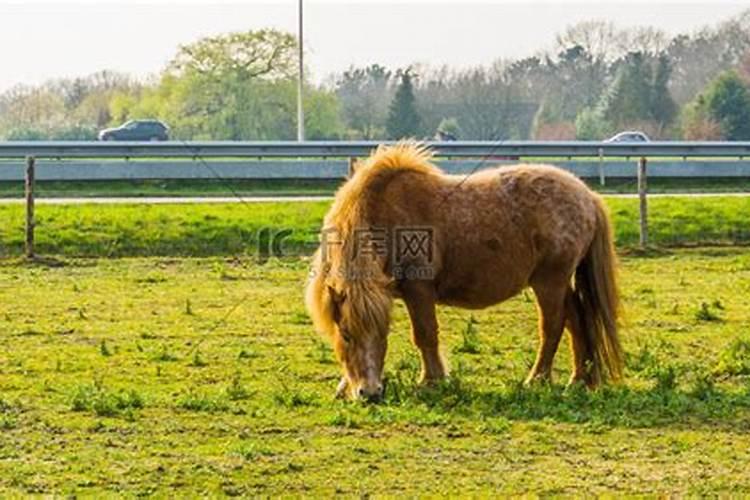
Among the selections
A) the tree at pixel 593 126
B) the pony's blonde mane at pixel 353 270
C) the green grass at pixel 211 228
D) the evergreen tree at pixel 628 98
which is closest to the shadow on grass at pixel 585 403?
the pony's blonde mane at pixel 353 270

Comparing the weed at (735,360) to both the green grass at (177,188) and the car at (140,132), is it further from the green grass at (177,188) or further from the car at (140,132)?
the car at (140,132)

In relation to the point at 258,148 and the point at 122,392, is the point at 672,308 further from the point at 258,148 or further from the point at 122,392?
the point at 258,148

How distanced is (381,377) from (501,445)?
163 cm

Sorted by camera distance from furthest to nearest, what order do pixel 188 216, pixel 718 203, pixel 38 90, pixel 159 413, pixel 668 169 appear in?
pixel 38 90, pixel 668 169, pixel 718 203, pixel 188 216, pixel 159 413

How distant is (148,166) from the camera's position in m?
30.2

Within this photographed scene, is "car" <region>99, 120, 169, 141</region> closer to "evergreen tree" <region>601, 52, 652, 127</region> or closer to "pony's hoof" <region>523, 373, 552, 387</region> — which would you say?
"evergreen tree" <region>601, 52, 652, 127</region>

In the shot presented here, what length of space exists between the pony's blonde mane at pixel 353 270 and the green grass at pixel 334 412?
64 centimetres

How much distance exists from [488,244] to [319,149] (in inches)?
836

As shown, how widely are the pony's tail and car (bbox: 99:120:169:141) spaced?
109 feet

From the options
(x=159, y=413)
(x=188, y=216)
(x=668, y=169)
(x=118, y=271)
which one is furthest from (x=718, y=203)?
(x=159, y=413)

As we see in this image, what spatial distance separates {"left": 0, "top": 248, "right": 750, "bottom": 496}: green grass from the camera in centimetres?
815

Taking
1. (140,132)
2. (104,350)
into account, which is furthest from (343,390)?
(140,132)

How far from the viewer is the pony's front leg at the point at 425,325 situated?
11.0 meters

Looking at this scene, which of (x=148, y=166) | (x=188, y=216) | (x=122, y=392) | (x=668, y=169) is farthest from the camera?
(x=668, y=169)
